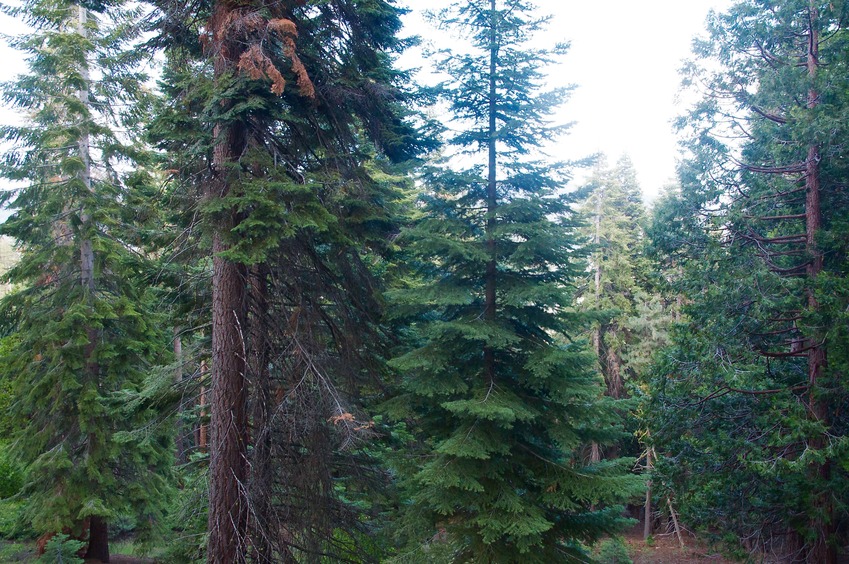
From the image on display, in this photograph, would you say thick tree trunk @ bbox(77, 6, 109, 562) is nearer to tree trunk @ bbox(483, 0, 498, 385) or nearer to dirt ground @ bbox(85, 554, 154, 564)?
dirt ground @ bbox(85, 554, 154, 564)

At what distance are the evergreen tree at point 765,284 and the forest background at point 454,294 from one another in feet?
0.18

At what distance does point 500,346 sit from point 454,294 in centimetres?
84

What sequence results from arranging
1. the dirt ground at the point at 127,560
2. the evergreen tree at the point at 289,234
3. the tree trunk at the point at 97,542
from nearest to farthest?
1. the evergreen tree at the point at 289,234
2. the tree trunk at the point at 97,542
3. the dirt ground at the point at 127,560

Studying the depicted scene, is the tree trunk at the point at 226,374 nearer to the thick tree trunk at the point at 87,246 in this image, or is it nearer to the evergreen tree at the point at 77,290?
the evergreen tree at the point at 77,290

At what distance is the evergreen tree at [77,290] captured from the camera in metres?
12.3

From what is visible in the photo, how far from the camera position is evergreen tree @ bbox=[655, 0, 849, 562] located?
9.00 metres

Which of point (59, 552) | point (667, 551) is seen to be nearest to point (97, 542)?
point (59, 552)

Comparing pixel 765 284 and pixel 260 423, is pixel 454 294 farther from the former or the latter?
pixel 765 284

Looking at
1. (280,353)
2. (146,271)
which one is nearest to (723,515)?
(280,353)

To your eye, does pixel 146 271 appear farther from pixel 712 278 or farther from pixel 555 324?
pixel 712 278

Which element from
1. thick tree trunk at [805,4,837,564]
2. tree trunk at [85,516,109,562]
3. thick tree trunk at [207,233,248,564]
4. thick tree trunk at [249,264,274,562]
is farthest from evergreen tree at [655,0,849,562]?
tree trunk at [85,516,109,562]

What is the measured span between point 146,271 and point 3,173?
7.69 meters

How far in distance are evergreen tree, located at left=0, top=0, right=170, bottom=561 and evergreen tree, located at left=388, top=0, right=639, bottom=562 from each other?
26.1ft

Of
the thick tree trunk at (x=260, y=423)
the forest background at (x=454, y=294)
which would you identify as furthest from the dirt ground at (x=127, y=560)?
the thick tree trunk at (x=260, y=423)
